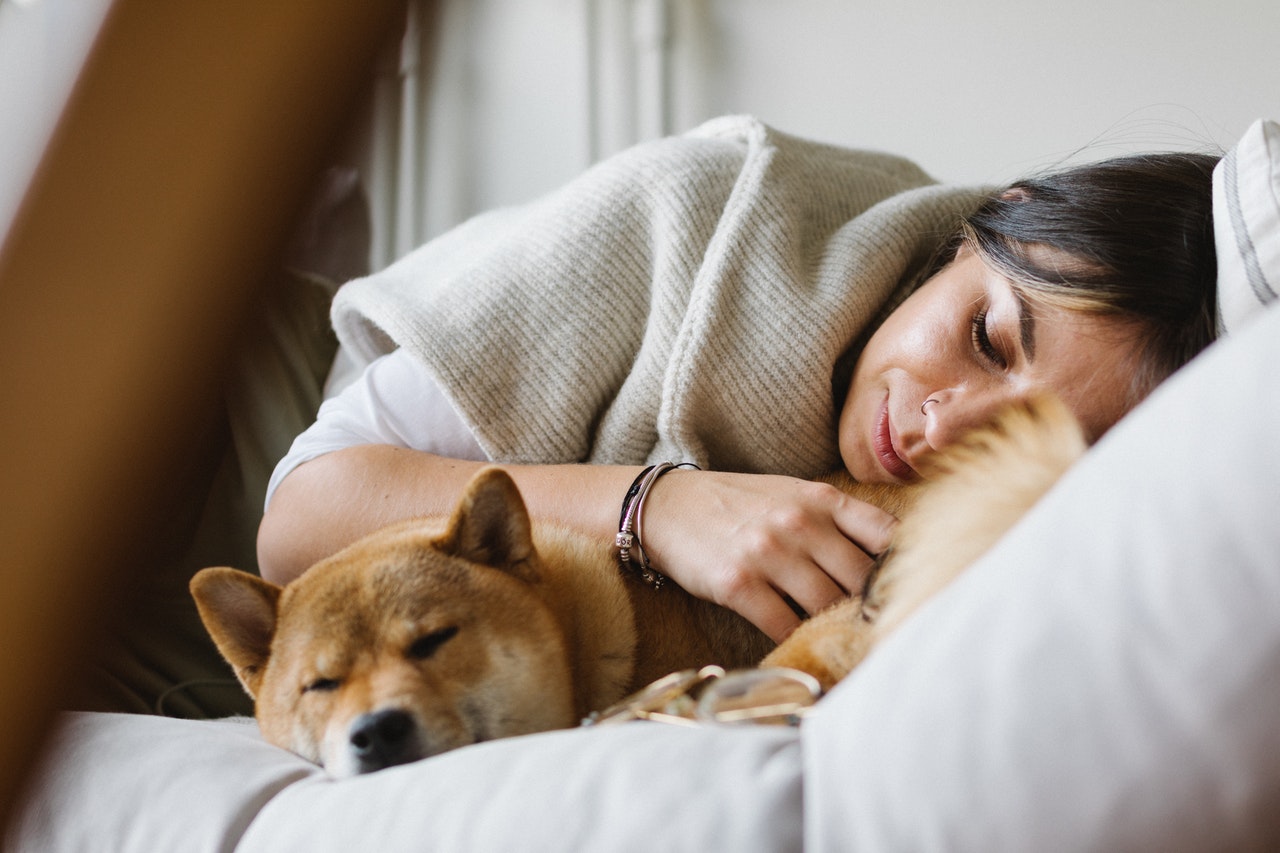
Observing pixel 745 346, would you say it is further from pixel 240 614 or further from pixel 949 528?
pixel 240 614

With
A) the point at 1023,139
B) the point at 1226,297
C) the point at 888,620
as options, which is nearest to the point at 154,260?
the point at 888,620

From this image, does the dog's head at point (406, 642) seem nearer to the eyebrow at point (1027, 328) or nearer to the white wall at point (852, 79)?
the eyebrow at point (1027, 328)

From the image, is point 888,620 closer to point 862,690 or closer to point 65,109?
point 862,690

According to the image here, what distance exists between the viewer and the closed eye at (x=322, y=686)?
27.3 inches

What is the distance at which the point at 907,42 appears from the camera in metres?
1.69

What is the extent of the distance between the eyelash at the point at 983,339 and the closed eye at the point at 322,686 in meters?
0.62

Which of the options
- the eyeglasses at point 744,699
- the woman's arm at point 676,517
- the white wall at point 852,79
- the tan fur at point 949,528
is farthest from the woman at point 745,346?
the white wall at point 852,79

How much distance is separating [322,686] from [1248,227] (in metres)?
0.79

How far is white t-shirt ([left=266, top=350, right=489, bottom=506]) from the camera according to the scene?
3.38ft

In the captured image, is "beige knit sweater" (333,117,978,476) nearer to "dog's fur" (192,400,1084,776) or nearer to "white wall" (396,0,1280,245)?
"dog's fur" (192,400,1084,776)

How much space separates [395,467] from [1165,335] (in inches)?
28.7

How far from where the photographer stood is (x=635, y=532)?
0.86m

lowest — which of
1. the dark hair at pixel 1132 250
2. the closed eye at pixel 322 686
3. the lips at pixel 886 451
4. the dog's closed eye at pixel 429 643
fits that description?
the closed eye at pixel 322 686

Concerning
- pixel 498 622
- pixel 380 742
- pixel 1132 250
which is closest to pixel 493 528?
pixel 498 622
